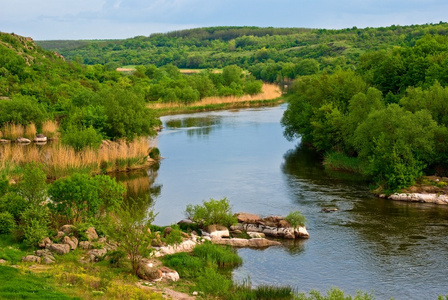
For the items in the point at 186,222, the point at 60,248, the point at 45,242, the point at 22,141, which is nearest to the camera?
the point at 60,248

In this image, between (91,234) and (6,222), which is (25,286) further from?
(6,222)

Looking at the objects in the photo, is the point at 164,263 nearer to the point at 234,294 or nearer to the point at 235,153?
the point at 234,294

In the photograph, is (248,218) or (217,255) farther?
(248,218)

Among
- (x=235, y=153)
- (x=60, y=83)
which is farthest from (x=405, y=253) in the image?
(x=60, y=83)

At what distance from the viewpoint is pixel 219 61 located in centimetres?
17988

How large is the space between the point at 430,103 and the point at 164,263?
1006 inches

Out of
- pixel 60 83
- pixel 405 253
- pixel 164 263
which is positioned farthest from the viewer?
pixel 60 83

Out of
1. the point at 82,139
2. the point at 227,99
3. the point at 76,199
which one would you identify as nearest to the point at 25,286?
the point at 76,199

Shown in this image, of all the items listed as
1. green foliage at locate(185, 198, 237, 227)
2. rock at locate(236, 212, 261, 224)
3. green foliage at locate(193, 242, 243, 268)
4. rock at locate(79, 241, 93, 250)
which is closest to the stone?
rock at locate(79, 241, 93, 250)

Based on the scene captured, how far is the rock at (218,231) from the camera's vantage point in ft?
94.0

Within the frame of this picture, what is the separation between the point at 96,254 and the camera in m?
23.6

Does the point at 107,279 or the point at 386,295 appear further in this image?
the point at 386,295

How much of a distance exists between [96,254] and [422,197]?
21058 mm

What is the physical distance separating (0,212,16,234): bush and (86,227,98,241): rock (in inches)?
118
